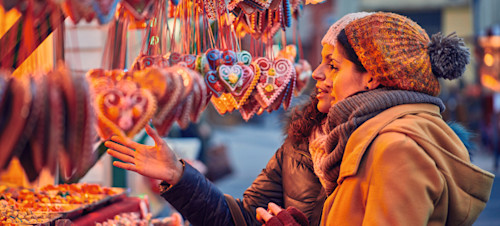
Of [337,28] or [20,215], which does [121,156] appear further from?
[337,28]

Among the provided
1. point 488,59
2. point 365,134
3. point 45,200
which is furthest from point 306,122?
point 488,59

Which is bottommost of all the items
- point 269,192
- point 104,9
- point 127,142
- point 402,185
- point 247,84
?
point 269,192

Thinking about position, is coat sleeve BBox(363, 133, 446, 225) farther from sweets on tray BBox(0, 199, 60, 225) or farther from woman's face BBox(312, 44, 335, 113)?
sweets on tray BBox(0, 199, 60, 225)

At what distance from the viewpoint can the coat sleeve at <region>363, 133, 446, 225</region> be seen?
1238mm

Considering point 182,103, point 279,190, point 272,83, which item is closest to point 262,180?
point 279,190

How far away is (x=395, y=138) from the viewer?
1.27 meters

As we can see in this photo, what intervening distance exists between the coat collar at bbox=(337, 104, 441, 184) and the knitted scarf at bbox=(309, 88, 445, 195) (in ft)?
0.07

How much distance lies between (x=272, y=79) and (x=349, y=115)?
401 mm

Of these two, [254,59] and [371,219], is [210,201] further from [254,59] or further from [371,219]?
[371,219]

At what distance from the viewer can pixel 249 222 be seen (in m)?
1.84

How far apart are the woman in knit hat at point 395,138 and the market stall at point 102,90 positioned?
34 cm

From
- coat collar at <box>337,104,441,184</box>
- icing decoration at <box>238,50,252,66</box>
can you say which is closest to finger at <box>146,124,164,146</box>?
icing decoration at <box>238,50,252,66</box>

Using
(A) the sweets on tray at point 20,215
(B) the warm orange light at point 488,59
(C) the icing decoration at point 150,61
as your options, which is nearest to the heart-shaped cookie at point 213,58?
(C) the icing decoration at point 150,61

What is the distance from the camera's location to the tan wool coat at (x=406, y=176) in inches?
48.9
